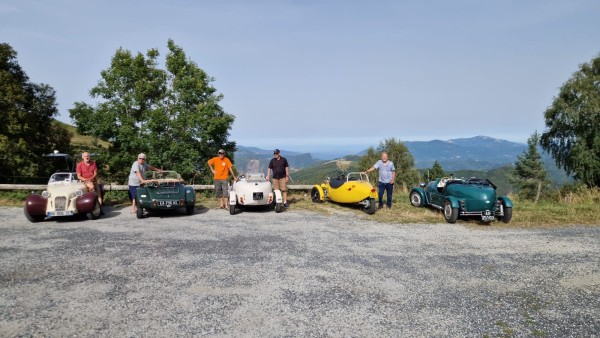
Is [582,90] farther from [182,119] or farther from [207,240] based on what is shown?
[207,240]

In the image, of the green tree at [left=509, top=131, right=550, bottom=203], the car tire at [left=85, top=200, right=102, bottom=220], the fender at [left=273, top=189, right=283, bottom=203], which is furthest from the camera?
the green tree at [left=509, top=131, right=550, bottom=203]

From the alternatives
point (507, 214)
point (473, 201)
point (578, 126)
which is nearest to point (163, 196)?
point (473, 201)

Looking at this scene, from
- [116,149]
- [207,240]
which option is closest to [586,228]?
[207,240]

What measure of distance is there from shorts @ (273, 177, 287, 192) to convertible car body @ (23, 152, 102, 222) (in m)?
5.91

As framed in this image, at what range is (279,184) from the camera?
530 inches

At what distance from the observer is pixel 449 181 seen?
457 inches

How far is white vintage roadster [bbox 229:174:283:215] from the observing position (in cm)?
1196

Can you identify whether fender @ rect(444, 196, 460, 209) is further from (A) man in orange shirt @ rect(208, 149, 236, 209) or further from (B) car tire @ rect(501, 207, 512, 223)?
(A) man in orange shirt @ rect(208, 149, 236, 209)

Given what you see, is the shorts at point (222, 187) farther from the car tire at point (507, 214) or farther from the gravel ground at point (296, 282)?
the car tire at point (507, 214)


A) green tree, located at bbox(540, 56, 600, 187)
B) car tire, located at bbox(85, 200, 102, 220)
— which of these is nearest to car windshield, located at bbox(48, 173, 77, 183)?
car tire, located at bbox(85, 200, 102, 220)

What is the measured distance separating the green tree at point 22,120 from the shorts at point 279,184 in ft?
51.2

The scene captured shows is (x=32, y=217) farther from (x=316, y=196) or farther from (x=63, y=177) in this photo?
(x=316, y=196)

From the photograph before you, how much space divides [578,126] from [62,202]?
38480 millimetres

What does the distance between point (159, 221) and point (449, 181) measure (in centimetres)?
924
